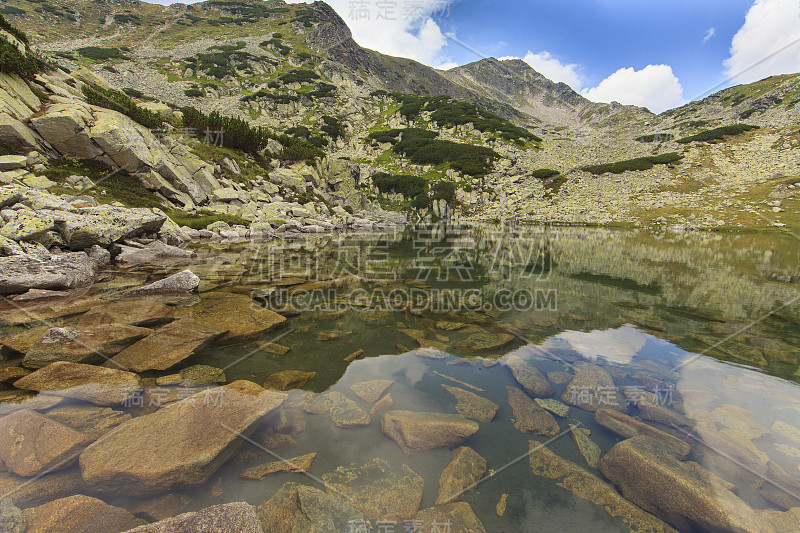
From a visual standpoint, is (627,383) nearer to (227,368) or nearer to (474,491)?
(474,491)

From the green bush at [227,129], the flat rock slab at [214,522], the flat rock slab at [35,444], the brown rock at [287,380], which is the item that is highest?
the green bush at [227,129]

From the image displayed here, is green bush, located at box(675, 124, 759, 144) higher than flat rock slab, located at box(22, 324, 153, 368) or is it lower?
higher

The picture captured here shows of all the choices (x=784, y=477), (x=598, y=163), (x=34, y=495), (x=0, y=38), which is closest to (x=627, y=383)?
(x=784, y=477)

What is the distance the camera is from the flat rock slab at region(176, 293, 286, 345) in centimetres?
809

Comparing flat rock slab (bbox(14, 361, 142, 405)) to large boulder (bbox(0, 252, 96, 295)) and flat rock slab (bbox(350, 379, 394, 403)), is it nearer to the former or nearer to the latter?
flat rock slab (bbox(350, 379, 394, 403))

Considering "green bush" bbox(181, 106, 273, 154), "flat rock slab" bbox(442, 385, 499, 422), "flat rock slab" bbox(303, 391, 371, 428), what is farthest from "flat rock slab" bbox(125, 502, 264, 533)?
"green bush" bbox(181, 106, 273, 154)

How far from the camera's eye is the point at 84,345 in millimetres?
6441

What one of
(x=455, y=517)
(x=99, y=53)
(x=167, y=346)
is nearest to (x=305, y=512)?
(x=455, y=517)

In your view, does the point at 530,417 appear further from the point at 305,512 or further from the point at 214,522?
the point at 214,522

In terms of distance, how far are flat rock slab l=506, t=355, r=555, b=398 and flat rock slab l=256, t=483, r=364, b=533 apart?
4321 mm

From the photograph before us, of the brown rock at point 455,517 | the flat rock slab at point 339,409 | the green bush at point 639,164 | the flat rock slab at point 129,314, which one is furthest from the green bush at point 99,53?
the green bush at point 639,164

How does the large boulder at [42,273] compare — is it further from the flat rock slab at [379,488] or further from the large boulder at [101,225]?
the flat rock slab at [379,488]

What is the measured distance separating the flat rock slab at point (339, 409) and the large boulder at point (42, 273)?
1169 centimetres

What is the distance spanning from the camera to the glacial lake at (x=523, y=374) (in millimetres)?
3963
